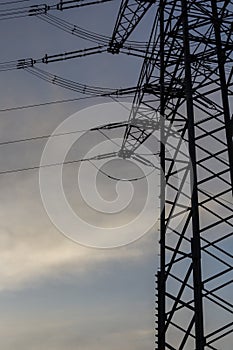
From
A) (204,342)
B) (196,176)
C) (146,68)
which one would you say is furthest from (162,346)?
(146,68)

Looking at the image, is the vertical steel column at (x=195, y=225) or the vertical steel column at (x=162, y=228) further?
the vertical steel column at (x=162, y=228)

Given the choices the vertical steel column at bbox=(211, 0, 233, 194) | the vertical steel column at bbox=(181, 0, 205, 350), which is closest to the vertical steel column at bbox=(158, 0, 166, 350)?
the vertical steel column at bbox=(181, 0, 205, 350)

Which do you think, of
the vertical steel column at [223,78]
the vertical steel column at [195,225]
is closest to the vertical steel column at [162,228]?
the vertical steel column at [195,225]

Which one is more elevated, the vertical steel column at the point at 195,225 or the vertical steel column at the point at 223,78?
the vertical steel column at the point at 223,78

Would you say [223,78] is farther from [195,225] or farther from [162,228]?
[195,225]

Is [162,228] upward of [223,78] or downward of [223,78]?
downward

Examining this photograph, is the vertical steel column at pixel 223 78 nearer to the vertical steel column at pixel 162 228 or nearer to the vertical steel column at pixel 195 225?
the vertical steel column at pixel 195 225

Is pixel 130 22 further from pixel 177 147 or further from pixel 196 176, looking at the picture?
pixel 196 176

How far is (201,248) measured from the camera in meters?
12.2

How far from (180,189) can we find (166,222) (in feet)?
3.48

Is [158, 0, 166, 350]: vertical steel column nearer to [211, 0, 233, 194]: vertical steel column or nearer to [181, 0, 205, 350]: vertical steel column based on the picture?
[181, 0, 205, 350]: vertical steel column

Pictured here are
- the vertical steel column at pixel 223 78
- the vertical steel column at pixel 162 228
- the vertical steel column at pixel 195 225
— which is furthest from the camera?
the vertical steel column at pixel 223 78

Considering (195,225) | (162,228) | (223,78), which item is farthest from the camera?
(223,78)

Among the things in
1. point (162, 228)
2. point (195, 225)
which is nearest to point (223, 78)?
point (162, 228)
